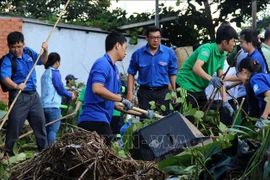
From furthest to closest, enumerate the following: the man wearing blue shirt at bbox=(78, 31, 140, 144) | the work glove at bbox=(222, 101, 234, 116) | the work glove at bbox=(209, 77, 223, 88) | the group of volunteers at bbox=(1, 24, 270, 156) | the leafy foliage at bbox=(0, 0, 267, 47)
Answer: the leafy foliage at bbox=(0, 0, 267, 47), the work glove at bbox=(222, 101, 234, 116), the work glove at bbox=(209, 77, 223, 88), the group of volunteers at bbox=(1, 24, 270, 156), the man wearing blue shirt at bbox=(78, 31, 140, 144)

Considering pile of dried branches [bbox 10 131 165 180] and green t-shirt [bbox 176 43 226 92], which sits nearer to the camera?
pile of dried branches [bbox 10 131 165 180]

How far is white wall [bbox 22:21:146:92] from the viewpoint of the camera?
17234 millimetres

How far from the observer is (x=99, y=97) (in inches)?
286

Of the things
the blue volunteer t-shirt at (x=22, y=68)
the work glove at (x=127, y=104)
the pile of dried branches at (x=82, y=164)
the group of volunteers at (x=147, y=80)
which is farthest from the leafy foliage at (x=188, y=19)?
the pile of dried branches at (x=82, y=164)

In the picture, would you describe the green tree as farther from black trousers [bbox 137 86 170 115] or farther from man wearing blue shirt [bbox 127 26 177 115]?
black trousers [bbox 137 86 170 115]

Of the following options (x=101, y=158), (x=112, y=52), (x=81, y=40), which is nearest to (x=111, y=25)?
(x=81, y=40)

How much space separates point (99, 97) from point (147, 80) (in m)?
2.48

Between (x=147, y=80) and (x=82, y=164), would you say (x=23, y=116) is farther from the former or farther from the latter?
(x=82, y=164)

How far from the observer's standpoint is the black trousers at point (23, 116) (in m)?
8.80

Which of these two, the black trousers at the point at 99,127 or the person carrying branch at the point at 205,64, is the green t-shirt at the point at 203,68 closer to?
the person carrying branch at the point at 205,64

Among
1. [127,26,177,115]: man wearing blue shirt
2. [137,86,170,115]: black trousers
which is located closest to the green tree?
[127,26,177,115]: man wearing blue shirt

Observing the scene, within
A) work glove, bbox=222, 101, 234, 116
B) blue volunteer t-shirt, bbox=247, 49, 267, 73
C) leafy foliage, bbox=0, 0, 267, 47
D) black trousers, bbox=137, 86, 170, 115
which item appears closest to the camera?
blue volunteer t-shirt, bbox=247, 49, 267, 73

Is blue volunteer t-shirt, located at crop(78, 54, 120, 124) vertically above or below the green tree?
below

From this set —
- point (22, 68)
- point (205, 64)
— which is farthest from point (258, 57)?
point (22, 68)
